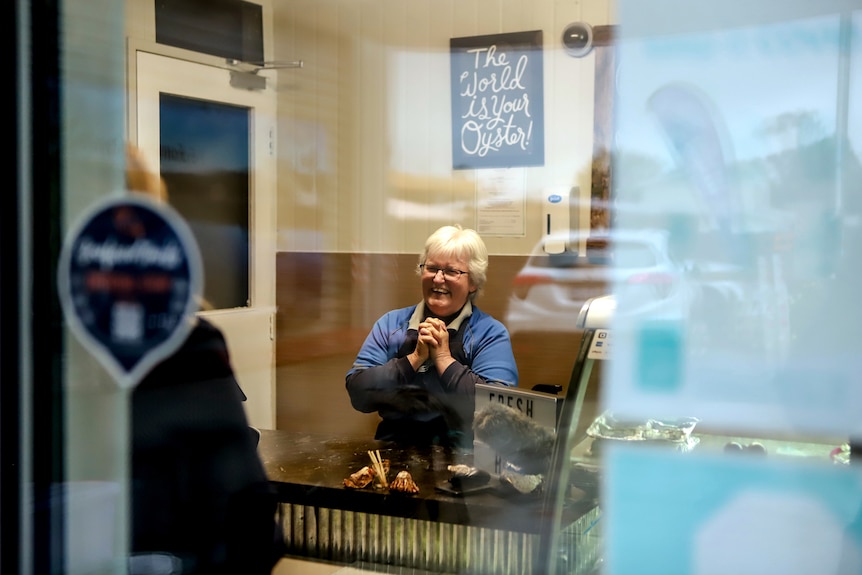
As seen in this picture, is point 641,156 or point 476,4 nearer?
point 641,156

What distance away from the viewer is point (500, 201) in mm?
3133

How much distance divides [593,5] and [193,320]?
209 centimetres

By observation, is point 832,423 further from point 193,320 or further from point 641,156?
point 193,320

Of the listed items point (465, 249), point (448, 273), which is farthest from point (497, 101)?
point (448, 273)

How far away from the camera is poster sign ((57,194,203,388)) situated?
50.8 inches

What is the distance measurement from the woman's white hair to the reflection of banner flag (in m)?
1.72

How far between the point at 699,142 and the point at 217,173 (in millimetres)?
2347

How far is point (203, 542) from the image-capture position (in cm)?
163

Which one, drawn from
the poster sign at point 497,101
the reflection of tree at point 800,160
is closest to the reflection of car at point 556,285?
A: the poster sign at point 497,101

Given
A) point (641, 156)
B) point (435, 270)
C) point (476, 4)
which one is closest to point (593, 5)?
point (476, 4)

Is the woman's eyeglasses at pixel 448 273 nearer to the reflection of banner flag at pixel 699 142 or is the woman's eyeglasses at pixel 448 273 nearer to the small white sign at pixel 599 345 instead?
the small white sign at pixel 599 345

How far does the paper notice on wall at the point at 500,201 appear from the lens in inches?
122

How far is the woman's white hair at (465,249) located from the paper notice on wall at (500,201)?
240mm

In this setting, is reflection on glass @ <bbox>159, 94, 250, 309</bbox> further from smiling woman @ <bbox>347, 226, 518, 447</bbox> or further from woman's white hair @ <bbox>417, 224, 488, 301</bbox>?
woman's white hair @ <bbox>417, 224, 488, 301</bbox>
